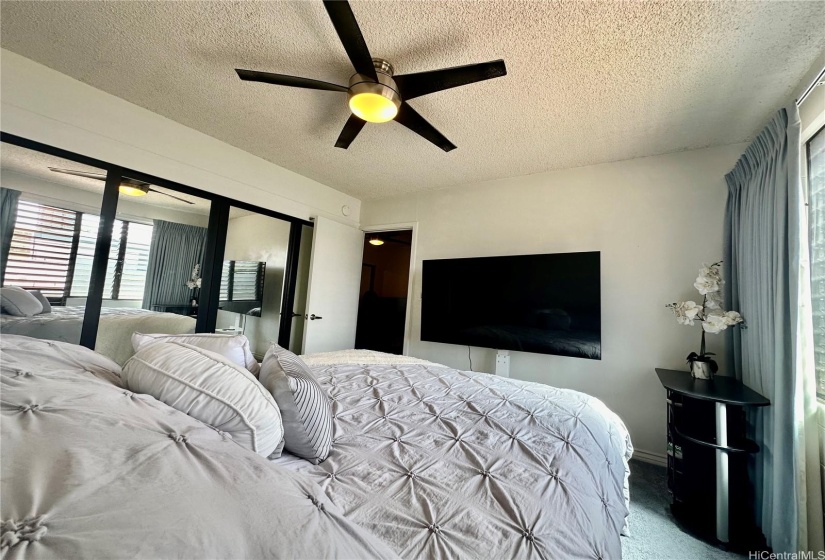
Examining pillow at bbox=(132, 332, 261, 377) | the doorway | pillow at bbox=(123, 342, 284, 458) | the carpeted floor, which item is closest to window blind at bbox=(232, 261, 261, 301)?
the doorway

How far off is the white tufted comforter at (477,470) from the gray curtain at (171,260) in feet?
6.81

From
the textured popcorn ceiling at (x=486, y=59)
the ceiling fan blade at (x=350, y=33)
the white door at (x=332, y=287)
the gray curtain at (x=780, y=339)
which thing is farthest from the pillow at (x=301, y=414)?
the white door at (x=332, y=287)

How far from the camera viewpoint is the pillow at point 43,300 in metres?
2.07

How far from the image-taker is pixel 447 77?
160 cm

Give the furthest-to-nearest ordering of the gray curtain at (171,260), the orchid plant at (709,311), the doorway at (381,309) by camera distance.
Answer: the doorway at (381,309), the gray curtain at (171,260), the orchid plant at (709,311)

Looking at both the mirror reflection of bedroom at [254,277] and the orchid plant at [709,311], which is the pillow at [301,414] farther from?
the orchid plant at [709,311]

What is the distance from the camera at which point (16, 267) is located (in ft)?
6.57

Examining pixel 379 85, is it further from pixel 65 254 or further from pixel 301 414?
pixel 65 254

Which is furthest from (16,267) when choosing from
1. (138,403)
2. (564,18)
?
(564,18)

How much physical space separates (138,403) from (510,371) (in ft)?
9.69

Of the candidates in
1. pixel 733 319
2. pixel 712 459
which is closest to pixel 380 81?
pixel 733 319

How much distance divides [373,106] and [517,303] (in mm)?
2042

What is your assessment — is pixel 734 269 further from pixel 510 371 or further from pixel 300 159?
pixel 300 159

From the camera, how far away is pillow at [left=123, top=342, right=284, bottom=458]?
31.6 inches
